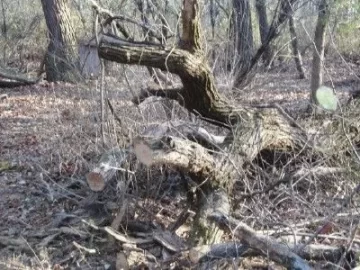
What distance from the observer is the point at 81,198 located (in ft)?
18.1

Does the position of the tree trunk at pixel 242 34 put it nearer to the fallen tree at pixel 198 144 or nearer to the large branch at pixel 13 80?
the fallen tree at pixel 198 144

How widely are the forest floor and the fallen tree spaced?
12.4 inches

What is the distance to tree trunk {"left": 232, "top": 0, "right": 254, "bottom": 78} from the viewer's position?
26.9 feet

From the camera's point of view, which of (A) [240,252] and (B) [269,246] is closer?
(B) [269,246]

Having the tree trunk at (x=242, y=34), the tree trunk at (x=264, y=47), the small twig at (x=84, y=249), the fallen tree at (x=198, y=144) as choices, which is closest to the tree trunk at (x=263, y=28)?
the tree trunk at (x=264, y=47)

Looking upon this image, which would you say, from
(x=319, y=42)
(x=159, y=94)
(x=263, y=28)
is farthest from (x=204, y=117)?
(x=263, y=28)

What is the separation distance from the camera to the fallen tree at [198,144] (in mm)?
4574

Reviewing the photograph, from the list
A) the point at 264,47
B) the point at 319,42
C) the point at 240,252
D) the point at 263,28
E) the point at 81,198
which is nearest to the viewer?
the point at 240,252

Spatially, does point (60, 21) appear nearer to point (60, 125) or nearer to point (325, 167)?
point (60, 125)

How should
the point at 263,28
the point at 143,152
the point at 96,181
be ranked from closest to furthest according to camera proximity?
the point at 143,152
the point at 96,181
the point at 263,28

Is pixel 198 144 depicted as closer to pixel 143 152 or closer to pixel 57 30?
pixel 143 152

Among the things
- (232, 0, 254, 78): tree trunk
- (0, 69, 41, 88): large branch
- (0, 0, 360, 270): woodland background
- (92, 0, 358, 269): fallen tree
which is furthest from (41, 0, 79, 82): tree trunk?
(92, 0, 358, 269): fallen tree

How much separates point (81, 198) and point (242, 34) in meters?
4.33

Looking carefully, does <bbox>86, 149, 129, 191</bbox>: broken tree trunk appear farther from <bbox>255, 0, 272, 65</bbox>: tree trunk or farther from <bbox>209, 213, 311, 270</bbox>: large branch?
<bbox>255, 0, 272, 65</bbox>: tree trunk
